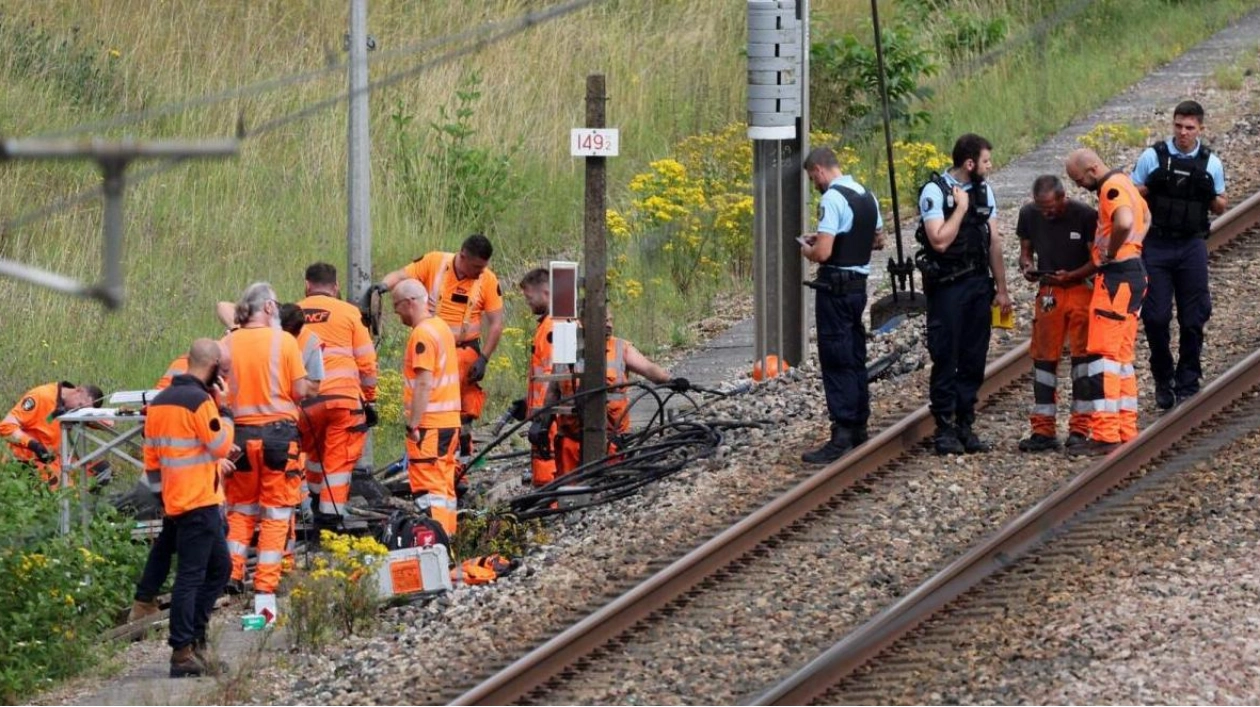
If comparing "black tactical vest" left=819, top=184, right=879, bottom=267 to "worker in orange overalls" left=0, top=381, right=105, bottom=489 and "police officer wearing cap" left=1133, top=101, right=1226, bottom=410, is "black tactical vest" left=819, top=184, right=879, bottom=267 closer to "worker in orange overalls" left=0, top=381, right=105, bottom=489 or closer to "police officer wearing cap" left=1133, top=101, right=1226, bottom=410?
"police officer wearing cap" left=1133, top=101, right=1226, bottom=410

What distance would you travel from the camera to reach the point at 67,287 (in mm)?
5629

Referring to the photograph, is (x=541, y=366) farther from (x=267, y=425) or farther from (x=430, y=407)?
(x=267, y=425)

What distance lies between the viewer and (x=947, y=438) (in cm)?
1267

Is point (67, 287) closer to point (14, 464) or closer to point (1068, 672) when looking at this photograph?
point (1068, 672)

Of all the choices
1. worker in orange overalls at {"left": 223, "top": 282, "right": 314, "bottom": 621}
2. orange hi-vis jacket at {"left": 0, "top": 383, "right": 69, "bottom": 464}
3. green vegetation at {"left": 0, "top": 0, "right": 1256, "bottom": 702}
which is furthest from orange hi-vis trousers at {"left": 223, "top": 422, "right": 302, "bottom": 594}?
green vegetation at {"left": 0, "top": 0, "right": 1256, "bottom": 702}

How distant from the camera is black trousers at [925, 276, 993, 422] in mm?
12555

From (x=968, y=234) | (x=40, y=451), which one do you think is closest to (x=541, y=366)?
(x=968, y=234)

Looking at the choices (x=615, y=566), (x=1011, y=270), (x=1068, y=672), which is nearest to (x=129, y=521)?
(x=615, y=566)

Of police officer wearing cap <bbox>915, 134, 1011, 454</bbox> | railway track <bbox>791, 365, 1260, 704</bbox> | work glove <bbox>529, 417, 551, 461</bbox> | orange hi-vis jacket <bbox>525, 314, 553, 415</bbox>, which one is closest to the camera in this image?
railway track <bbox>791, 365, 1260, 704</bbox>

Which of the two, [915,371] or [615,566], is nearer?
[615,566]

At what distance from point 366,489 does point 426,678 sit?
454cm

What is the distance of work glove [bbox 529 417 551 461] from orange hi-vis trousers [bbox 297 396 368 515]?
1143 millimetres

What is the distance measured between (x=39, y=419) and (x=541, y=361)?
11.6ft

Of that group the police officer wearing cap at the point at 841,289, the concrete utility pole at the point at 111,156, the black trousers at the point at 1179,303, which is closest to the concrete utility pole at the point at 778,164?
the police officer wearing cap at the point at 841,289
